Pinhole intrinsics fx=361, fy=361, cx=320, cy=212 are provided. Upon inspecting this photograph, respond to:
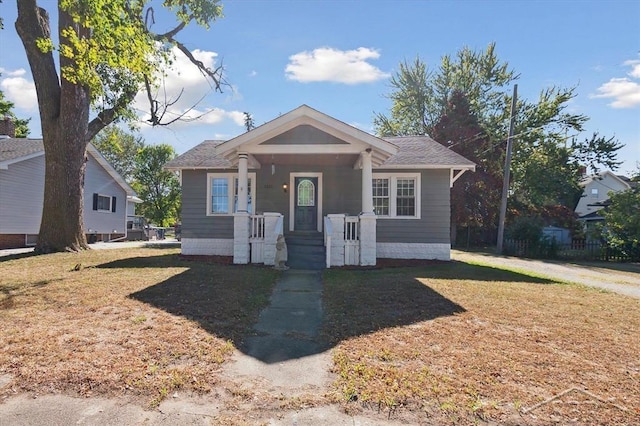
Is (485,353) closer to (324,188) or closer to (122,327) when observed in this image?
(122,327)

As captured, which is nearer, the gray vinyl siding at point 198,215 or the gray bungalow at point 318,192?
the gray bungalow at point 318,192

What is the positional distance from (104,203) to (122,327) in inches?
844

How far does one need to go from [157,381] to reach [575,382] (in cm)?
391

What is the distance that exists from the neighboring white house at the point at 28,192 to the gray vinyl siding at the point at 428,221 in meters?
16.4

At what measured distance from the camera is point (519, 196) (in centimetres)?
2788

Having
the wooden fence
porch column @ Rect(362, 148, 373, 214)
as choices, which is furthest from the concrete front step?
the wooden fence

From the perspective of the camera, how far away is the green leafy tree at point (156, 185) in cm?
3741

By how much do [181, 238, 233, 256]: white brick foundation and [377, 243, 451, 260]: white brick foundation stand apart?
5.20 m

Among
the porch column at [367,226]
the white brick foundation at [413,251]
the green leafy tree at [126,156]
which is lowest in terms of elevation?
the white brick foundation at [413,251]

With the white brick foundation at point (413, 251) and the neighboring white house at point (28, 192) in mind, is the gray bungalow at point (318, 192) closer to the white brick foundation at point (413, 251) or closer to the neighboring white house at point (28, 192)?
the white brick foundation at point (413, 251)

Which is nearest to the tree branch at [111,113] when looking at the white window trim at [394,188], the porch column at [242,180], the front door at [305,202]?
the porch column at [242,180]

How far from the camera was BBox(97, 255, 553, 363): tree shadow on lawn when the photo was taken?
4770 mm

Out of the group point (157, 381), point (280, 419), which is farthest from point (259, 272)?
point (280, 419)

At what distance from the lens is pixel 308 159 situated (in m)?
12.1
